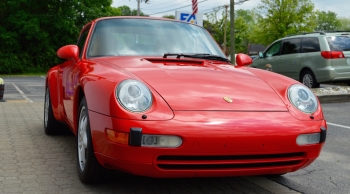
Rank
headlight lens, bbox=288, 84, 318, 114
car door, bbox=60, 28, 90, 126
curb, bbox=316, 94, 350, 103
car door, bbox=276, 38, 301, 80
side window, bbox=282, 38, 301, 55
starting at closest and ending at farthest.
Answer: headlight lens, bbox=288, 84, 318, 114 → car door, bbox=60, 28, 90, 126 → curb, bbox=316, 94, 350, 103 → car door, bbox=276, 38, 301, 80 → side window, bbox=282, 38, 301, 55

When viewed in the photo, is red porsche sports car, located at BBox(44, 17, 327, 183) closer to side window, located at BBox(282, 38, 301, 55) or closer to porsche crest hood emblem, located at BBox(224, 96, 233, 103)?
porsche crest hood emblem, located at BBox(224, 96, 233, 103)

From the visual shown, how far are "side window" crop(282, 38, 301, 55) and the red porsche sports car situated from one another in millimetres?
10767

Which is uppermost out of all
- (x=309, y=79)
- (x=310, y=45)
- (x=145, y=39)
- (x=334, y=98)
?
(x=145, y=39)

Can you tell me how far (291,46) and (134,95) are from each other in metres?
12.2

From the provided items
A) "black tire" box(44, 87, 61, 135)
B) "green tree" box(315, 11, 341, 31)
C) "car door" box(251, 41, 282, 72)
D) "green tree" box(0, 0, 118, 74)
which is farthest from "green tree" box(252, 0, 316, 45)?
"green tree" box(315, 11, 341, 31)

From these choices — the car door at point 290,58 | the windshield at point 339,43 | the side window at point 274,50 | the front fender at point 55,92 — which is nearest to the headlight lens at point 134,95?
the front fender at point 55,92

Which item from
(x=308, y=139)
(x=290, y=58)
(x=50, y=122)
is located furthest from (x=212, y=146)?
(x=290, y=58)

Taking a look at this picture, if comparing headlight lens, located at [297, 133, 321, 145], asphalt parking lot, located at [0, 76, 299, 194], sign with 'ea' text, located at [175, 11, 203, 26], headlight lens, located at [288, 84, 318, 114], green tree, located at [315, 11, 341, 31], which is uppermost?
green tree, located at [315, 11, 341, 31]

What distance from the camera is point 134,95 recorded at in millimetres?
3273

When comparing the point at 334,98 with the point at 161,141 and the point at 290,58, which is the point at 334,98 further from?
the point at 161,141

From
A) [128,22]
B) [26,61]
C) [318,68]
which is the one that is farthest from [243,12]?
[128,22]

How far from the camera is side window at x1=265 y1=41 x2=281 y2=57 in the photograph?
1536 cm

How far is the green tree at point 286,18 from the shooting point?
169 ft

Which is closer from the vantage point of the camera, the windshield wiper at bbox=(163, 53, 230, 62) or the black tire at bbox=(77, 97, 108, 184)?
the black tire at bbox=(77, 97, 108, 184)
